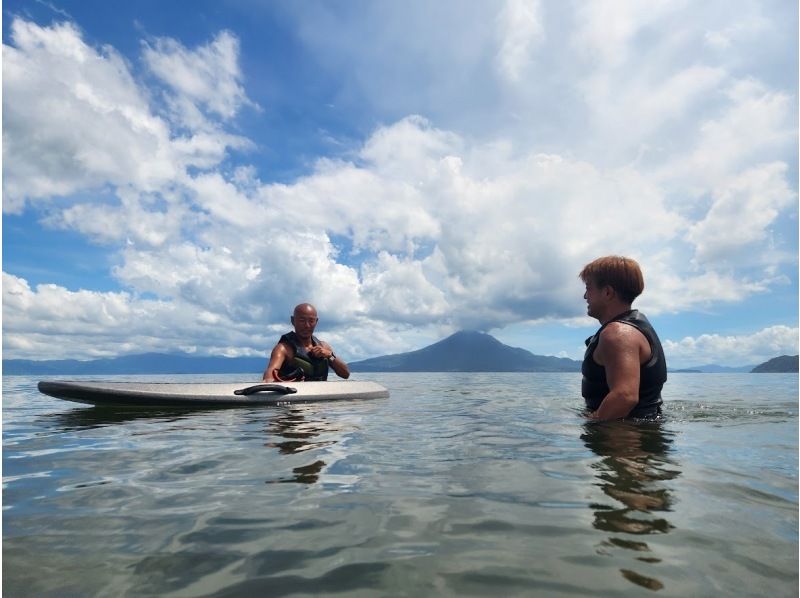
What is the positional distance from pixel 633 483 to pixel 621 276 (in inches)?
147

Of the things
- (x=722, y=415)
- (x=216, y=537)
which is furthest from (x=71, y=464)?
(x=722, y=415)

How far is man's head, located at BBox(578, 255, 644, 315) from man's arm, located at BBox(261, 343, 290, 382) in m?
10.3

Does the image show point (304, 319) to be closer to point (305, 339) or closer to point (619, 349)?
point (305, 339)

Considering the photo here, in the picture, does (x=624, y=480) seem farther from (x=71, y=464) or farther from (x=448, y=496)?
(x=71, y=464)

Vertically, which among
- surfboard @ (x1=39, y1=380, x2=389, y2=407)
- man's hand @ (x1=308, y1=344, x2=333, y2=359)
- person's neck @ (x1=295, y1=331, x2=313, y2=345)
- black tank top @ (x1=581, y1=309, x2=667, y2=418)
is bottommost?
surfboard @ (x1=39, y1=380, x2=389, y2=407)

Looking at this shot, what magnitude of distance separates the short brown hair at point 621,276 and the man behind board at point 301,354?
9696 millimetres

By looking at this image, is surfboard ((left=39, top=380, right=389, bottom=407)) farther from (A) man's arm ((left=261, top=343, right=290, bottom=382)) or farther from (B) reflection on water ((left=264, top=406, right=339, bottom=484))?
(B) reflection on water ((left=264, top=406, right=339, bottom=484))

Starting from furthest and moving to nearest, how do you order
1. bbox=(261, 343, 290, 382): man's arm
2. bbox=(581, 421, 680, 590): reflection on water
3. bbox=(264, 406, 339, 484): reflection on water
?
bbox=(261, 343, 290, 382): man's arm < bbox=(264, 406, 339, 484): reflection on water < bbox=(581, 421, 680, 590): reflection on water

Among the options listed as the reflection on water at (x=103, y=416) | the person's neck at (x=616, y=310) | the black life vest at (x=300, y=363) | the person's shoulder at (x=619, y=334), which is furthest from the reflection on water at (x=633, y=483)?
the black life vest at (x=300, y=363)

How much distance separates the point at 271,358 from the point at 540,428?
9.46 meters

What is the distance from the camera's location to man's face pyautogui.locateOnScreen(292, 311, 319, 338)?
14.8 meters

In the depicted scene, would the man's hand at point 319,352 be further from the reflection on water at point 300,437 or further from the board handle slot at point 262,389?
the reflection on water at point 300,437

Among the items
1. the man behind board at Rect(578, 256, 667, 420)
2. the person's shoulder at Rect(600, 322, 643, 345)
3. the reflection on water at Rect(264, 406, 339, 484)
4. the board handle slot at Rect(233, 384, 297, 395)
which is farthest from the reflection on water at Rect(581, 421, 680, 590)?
the board handle slot at Rect(233, 384, 297, 395)

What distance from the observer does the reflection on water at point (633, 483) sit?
2.96m
